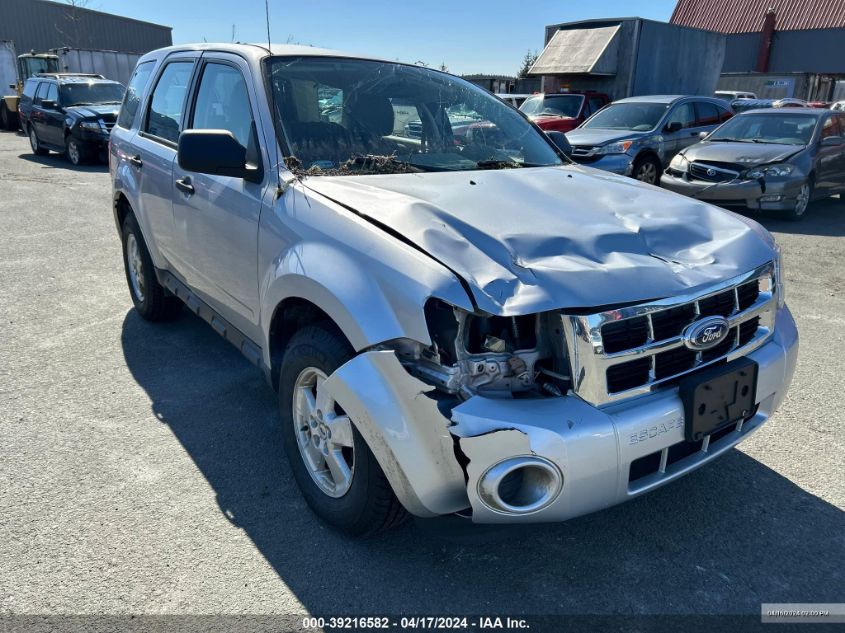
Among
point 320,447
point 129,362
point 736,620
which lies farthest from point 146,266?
point 736,620

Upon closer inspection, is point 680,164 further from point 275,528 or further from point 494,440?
point 494,440

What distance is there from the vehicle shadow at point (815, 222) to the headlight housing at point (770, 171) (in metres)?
0.68

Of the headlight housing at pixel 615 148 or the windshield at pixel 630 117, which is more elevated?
the windshield at pixel 630 117

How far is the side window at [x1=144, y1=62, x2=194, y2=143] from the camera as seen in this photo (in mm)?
4012

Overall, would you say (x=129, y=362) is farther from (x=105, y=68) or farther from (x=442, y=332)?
(x=105, y=68)

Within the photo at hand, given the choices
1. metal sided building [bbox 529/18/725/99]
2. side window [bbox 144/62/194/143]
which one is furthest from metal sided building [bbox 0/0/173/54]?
side window [bbox 144/62/194/143]

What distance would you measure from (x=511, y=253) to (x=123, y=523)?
1984 mm

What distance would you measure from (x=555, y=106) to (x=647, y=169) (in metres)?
3.84

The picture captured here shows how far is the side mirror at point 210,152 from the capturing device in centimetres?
288

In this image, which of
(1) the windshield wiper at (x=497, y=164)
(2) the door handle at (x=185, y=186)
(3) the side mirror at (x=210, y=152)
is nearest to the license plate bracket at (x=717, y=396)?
(1) the windshield wiper at (x=497, y=164)

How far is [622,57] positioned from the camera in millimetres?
14266

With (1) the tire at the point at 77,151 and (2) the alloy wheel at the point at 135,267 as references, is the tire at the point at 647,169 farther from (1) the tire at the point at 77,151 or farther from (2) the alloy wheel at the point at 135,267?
(1) the tire at the point at 77,151

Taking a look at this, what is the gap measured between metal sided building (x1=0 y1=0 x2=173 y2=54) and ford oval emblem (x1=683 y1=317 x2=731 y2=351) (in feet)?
131

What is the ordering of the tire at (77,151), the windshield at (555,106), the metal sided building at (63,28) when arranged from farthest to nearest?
the metal sided building at (63,28), the tire at (77,151), the windshield at (555,106)
